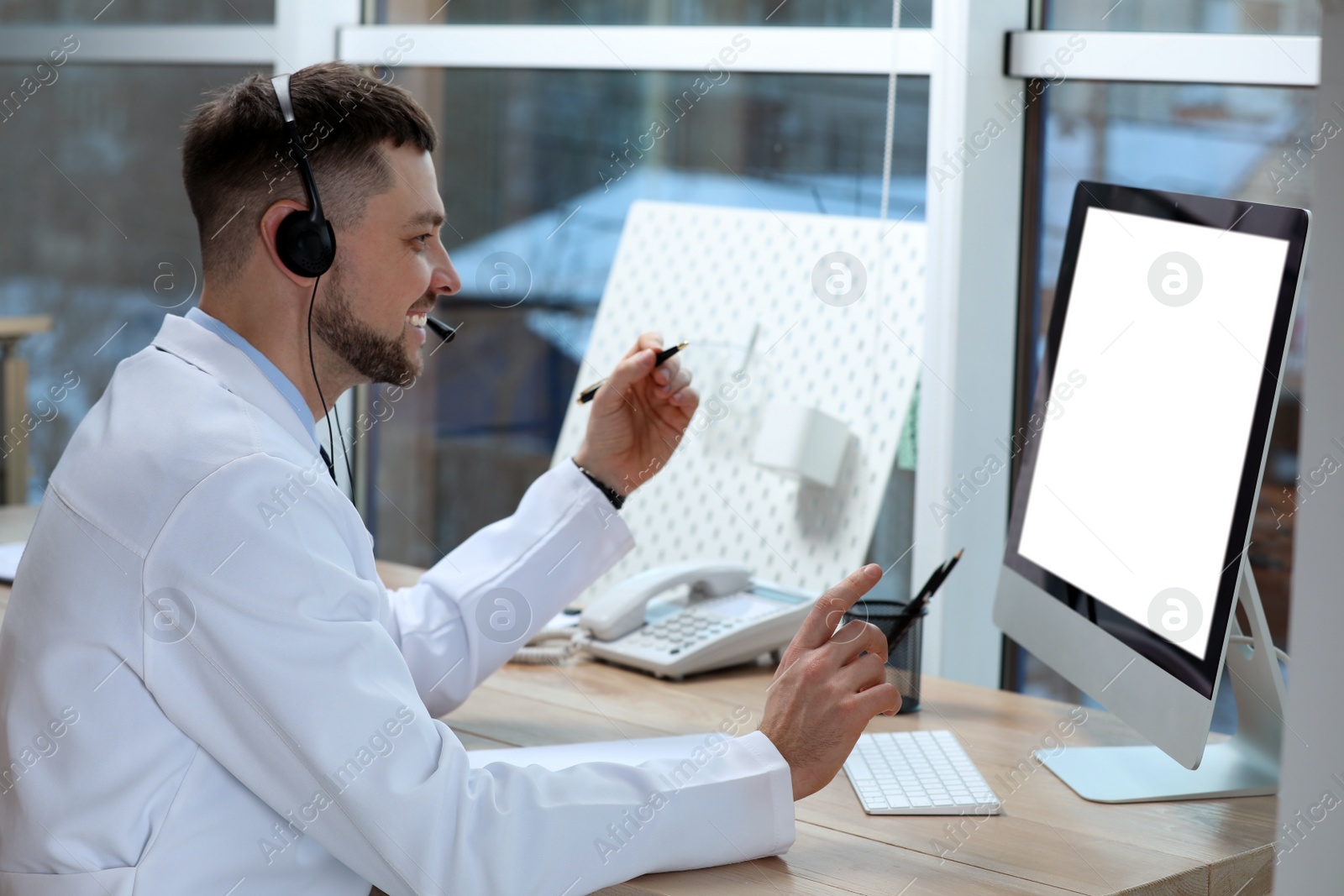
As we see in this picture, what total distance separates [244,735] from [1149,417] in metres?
0.78

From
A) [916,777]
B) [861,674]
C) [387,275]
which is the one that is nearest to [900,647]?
[916,777]

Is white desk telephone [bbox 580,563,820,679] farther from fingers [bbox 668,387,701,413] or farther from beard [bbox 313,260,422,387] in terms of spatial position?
beard [bbox 313,260,422,387]

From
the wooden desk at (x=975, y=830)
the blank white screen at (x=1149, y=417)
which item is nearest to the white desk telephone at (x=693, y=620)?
the wooden desk at (x=975, y=830)

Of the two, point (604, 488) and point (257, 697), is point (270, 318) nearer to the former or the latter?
point (257, 697)

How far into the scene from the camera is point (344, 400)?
2242 millimetres

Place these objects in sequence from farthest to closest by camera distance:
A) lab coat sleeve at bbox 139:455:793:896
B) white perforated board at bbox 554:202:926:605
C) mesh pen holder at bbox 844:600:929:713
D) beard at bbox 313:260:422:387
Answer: white perforated board at bbox 554:202:926:605
mesh pen holder at bbox 844:600:929:713
beard at bbox 313:260:422:387
lab coat sleeve at bbox 139:455:793:896

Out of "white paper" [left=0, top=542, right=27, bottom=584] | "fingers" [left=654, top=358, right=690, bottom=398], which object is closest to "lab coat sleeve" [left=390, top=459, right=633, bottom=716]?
"fingers" [left=654, top=358, right=690, bottom=398]

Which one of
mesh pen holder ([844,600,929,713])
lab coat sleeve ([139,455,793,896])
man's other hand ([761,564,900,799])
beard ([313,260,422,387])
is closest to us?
lab coat sleeve ([139,455,793,896])

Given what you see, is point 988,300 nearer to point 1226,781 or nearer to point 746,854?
point 1226,781

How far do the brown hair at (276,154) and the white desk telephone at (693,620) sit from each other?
0.59 m

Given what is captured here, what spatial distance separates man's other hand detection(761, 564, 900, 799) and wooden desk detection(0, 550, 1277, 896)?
7 cm

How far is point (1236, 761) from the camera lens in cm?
113

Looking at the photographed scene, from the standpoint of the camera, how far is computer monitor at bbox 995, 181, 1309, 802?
3.21 ft

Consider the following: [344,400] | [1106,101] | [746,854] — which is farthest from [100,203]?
[746,854]
